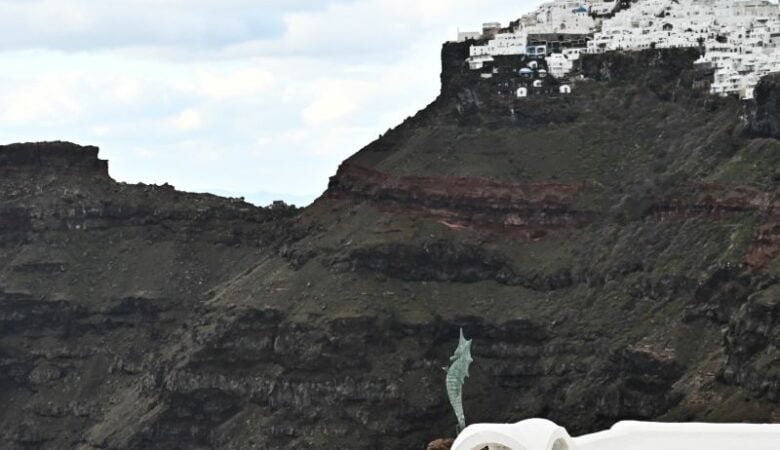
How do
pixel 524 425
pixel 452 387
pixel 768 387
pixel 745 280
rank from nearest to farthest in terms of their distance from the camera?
pixel 524 425, pixel 452 387, pixel 768 387, pixel 745 280

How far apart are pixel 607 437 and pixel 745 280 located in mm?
64315

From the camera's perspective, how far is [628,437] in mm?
134875

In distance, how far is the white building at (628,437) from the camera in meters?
124

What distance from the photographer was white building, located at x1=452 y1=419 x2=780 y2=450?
123750mm

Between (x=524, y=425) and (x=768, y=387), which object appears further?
(x=768, y=387)

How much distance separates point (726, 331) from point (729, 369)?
6.27 metres

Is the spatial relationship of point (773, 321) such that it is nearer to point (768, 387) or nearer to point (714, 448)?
point (768, 387)

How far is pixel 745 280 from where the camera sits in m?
197

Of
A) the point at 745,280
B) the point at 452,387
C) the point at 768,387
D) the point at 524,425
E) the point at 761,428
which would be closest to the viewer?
the point at 524,425

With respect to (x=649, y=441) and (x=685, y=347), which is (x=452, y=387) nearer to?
(x=649, y=441)

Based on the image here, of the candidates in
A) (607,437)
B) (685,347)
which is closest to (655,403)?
(685,347)

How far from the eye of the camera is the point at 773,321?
18662 centimetres

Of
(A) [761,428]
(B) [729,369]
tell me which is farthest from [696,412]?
(A) [761,428]

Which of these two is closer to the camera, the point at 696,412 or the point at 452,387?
the point at 452,387
